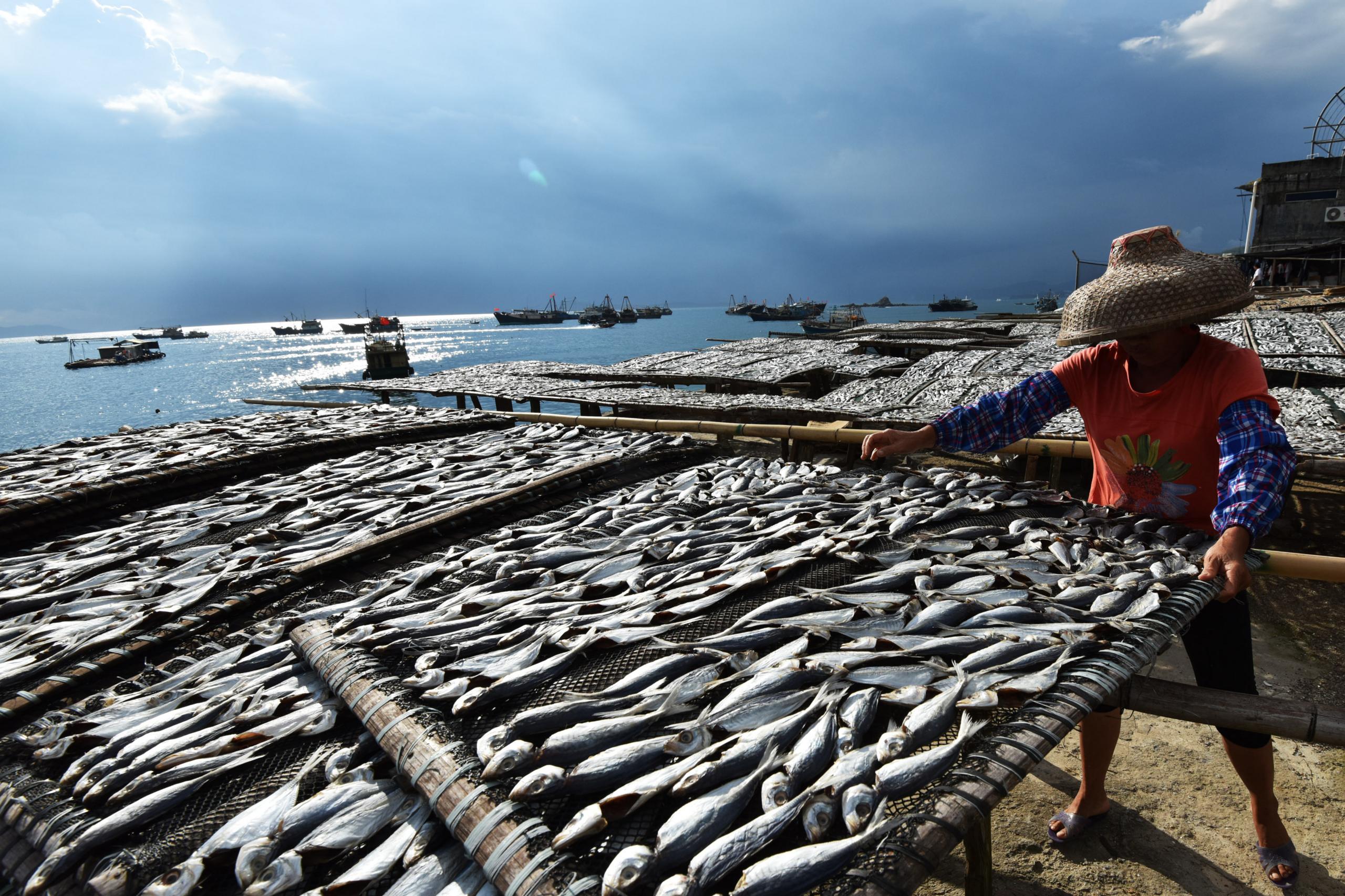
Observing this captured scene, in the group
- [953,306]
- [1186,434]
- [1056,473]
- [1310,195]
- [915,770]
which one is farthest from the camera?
[953,306]

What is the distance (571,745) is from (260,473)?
19.7ft

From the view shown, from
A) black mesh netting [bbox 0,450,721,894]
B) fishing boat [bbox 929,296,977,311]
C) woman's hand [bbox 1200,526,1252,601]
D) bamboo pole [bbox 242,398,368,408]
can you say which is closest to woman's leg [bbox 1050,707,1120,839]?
woman's hand [bbox 1200,526,1252,601]

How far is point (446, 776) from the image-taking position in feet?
6.12

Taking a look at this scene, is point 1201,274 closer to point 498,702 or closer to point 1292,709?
point 1292,709

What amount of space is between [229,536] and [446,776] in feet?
12.3

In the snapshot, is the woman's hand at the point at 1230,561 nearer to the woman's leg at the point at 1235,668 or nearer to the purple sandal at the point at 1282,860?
the woman's leg at the point at 1235,668

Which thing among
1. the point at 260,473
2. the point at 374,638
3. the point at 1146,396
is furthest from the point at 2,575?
the point at 1146,396

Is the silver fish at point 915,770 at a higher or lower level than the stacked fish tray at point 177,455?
lower

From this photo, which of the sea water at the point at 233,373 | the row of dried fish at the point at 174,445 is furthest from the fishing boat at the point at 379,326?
the row of dried fish at the point at 174,445

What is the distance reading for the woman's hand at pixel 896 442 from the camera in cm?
387

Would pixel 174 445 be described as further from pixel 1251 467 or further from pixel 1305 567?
pixel 1305 567

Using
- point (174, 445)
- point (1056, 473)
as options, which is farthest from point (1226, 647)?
point (174, 445)

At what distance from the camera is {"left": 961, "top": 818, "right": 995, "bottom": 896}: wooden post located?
2.57 m

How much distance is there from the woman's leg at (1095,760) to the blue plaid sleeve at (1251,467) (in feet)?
4.19
